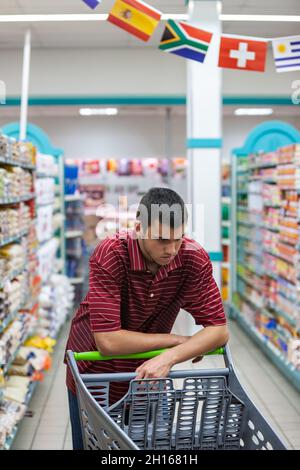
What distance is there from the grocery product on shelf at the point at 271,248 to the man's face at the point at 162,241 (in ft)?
10.2

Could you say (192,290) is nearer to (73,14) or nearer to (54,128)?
(73,14)

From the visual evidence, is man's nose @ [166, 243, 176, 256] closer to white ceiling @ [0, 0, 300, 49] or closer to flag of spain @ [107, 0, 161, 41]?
flag of spain @ [107, 0, 161, 41]

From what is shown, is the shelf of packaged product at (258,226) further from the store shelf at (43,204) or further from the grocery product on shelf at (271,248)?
the store shelf at (43,204)

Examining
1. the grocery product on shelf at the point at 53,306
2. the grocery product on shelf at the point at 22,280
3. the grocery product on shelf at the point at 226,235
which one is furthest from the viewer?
the grocery product on shelf at the point at 226,235

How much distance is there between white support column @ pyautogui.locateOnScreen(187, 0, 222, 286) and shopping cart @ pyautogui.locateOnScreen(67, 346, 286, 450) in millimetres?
1392

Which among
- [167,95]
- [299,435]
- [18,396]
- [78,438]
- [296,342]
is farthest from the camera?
[167,95]

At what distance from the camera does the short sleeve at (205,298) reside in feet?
7.13

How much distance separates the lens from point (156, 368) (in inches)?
78.7

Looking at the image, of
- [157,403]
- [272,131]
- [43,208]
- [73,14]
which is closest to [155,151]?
[272,131]

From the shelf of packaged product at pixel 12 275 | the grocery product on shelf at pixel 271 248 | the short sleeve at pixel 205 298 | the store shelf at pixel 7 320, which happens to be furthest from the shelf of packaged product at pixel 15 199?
the grocery product on shelf at pixel 271 248

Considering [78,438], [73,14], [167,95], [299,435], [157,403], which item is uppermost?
[167,95]

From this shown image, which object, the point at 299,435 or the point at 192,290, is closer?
the point at 192,290

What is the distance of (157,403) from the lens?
6.51 ft
